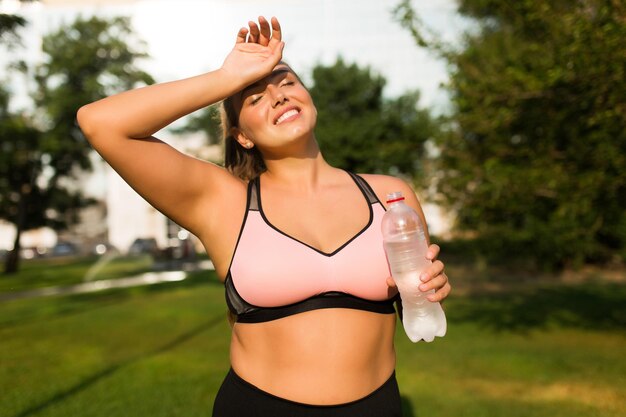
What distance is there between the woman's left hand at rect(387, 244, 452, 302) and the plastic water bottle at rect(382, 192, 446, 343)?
0.04 metres

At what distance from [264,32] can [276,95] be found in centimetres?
24

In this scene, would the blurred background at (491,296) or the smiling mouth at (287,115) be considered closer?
the smiling mouth at (287,115)

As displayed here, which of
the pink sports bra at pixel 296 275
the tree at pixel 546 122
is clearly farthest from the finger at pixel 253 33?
the tree at pixel 546 122

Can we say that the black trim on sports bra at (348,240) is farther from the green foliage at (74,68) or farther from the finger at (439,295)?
the green foliage at (74,68)

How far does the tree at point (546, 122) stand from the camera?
25.2 ft

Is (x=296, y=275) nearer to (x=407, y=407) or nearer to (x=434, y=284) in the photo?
(x=434, y=284)

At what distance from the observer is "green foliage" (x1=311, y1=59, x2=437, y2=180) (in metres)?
26.3

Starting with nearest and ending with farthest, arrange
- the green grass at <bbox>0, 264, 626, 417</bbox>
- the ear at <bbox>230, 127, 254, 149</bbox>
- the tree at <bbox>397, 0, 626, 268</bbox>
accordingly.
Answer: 1. the ear at <bbox>230, 127, 254, 149</bbox>
2. the green grass at <bbox>0, 264, 626, 417</bbox>
3. the tree at <bbox>397, 0, 626, 268</bbox>

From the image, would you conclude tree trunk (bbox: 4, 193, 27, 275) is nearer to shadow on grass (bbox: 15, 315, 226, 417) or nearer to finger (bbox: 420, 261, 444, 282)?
shadow on grass (bbox: 15, 315, 226, 417)

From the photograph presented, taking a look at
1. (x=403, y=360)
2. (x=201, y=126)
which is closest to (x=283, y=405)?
(x=403, y=360)

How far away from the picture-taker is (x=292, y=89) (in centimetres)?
251

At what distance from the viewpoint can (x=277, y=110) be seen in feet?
8.10

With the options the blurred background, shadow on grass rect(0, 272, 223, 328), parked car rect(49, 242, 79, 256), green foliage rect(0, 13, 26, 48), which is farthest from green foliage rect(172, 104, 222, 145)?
parked car rect(49, 242, 79, 256)

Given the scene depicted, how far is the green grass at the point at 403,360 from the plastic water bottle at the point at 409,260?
15.6 ft
